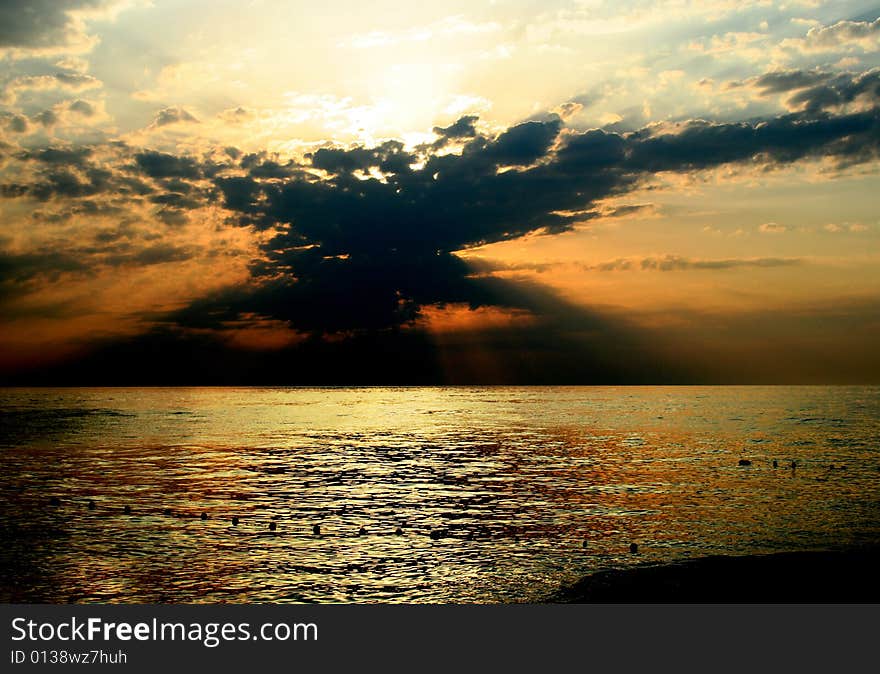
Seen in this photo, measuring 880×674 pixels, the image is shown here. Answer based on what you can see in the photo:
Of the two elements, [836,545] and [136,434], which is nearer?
[836,545]

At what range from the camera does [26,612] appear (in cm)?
1808

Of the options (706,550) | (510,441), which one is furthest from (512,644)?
(510,441)

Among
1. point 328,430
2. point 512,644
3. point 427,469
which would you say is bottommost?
point 512,644

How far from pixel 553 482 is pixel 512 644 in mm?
28657

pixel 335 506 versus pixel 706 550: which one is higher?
pixel 335 506

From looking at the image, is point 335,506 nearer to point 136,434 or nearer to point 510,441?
point 510,441

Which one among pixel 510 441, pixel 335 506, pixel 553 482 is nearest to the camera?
pixel 335 506

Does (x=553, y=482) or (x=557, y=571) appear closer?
(x=557, y=571)

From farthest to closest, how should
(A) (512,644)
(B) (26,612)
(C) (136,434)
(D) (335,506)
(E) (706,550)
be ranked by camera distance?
(C) (136,434), (D) (335,506), (E) (706,550), (B) (26,612), (A) (512,644)

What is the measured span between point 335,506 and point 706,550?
18.9 metres

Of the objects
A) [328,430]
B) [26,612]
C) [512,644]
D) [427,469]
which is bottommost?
[512,644]

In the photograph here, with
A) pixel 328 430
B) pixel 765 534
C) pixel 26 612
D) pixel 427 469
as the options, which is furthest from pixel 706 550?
pixel 328 430

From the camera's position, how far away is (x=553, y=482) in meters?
44.1

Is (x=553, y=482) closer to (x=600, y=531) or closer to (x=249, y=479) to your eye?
(x=600, y=531)
